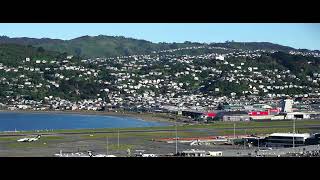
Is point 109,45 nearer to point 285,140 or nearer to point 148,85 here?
point 148,85

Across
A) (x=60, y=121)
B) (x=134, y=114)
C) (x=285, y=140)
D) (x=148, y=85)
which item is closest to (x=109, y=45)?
(x=148, y=85)

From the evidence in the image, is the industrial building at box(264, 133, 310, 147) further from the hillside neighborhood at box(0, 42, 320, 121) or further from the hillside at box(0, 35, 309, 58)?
the hillside at box(0, 35, 309, 58)

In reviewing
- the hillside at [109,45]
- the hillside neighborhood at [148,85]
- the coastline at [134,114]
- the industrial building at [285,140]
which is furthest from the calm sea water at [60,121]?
the hillside at [109,45]

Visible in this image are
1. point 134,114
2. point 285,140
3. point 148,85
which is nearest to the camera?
point 285,140

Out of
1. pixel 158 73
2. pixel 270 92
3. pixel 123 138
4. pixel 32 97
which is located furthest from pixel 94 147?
pixel 158 73

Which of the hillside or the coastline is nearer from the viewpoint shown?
the coastline

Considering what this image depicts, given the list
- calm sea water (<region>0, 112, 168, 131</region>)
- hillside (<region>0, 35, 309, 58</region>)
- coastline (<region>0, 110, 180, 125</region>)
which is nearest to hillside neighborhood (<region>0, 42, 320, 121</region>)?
coastline (<region>0, 110, 180, 125</region>)

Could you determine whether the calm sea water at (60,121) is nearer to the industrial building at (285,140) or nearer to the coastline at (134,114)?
the coastline at (134,114)
